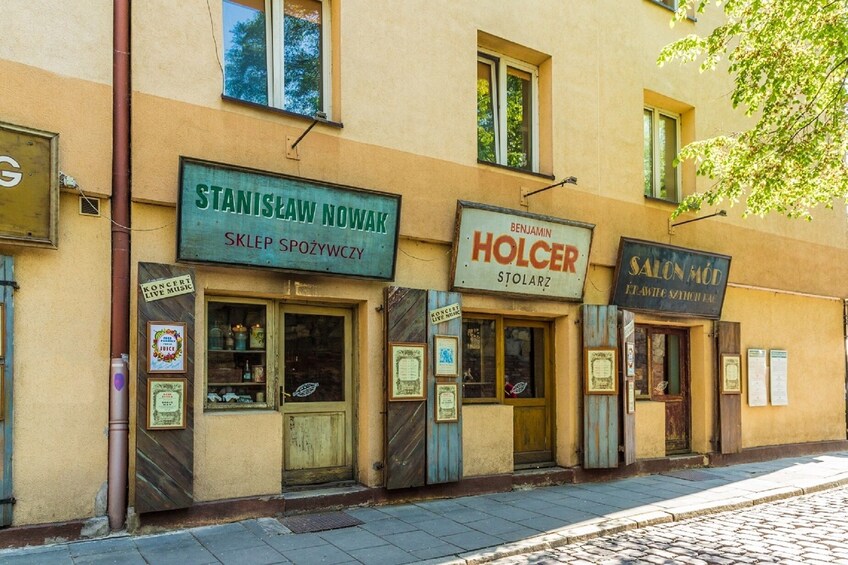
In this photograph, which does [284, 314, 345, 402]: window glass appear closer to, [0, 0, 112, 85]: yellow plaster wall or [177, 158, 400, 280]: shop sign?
[177, 158, 400, 280]: shop sign

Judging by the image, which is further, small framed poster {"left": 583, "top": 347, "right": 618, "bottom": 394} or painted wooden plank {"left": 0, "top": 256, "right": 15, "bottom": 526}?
small framed poster {"left": 583, "top": 347, "right": 618, "bottom": 394}

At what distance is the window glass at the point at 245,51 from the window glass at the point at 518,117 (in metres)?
3.69

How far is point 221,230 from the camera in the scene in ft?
22.6

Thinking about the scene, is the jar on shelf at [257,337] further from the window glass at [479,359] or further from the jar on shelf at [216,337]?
the window glass at [479,359]

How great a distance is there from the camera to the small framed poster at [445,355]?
846 centimetres

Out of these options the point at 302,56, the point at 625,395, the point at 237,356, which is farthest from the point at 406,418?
the point at 302,56

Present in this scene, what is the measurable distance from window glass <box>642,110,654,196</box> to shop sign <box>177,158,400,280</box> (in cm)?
538

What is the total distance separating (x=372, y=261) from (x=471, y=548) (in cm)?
326

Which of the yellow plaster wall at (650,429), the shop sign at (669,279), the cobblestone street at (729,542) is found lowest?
the cobblestone street at (729,542)

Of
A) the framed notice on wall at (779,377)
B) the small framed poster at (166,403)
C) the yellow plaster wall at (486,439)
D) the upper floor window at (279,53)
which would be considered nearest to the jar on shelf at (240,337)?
the small framed poster at (166,403)

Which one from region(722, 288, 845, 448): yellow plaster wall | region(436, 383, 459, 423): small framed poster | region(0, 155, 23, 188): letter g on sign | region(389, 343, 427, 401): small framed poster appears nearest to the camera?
region(0, 155, 23, 188): letter g on sign

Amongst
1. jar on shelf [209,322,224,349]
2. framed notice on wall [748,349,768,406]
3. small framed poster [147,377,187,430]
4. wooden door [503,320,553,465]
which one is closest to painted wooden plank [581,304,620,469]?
wooden door [503,320,553,465]

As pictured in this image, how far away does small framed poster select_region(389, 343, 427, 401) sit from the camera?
802 centimetres

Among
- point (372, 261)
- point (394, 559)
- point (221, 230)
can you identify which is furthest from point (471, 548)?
point (221, 230)
